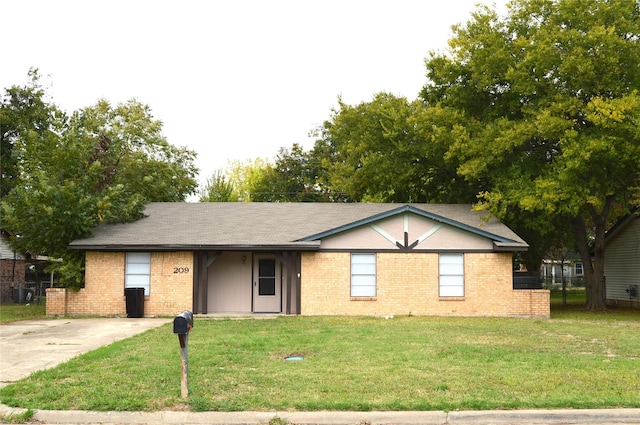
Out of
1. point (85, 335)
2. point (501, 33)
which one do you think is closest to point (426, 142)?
point (501, 33)

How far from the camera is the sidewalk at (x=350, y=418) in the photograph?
25.3ft

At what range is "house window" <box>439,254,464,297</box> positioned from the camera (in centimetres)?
2242

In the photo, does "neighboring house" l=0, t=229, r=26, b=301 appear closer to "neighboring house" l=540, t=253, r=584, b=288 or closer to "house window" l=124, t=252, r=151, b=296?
"house window" l=124, t=252, r=151, b=296

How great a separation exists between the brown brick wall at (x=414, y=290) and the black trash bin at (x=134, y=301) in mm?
5512

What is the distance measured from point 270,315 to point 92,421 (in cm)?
1448

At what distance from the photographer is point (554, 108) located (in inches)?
933

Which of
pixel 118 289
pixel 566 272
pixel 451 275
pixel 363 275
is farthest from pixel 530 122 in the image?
pixel 566 272

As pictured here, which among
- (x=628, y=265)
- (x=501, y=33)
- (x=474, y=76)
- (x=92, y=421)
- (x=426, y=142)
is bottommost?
(x=92, y=421)

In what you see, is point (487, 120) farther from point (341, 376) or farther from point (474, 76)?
point (341, 376)

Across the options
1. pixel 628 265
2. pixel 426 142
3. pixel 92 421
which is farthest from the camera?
pixel 628 265

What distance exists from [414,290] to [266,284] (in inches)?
219

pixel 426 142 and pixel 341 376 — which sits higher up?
pixel 426 142

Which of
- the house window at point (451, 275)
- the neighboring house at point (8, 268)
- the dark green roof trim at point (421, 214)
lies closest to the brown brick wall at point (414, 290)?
the house window at point (451, 275)

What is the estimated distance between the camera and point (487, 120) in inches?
1061
